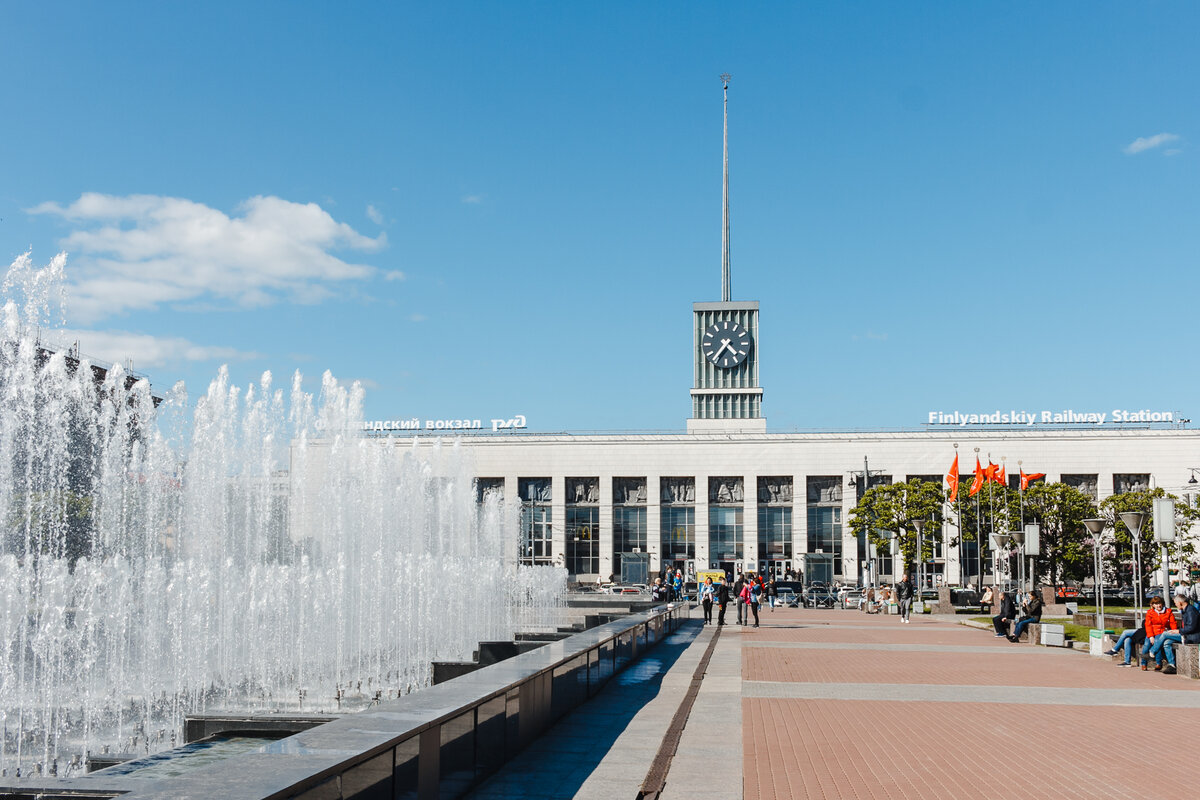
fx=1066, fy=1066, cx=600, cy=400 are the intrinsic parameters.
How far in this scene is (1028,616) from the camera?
27062 millimetres

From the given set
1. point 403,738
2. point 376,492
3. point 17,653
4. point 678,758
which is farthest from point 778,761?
point 376,492

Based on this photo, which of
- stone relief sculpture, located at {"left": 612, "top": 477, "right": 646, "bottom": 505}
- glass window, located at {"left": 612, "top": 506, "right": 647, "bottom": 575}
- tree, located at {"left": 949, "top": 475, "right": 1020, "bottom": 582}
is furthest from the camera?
stone relief sculpture, located at {"left": 612, "top": 477, "right": 646, "bottom": 505}

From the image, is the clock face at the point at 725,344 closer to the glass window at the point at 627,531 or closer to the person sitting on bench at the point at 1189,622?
the glass window at the point at 627,531

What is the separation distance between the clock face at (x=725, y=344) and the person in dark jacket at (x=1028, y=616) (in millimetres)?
71123

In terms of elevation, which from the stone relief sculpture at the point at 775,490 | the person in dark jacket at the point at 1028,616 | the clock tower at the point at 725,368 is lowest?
the person in dark jacket at the point at 1028,616

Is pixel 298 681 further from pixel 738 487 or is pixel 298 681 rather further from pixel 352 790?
pixel 738 487

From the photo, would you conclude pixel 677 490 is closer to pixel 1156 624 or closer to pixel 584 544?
pixel 584 544

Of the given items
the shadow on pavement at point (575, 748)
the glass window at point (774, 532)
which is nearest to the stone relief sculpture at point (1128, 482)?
the glass window at point (774, 532)

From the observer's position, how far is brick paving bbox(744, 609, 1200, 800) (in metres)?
8.82

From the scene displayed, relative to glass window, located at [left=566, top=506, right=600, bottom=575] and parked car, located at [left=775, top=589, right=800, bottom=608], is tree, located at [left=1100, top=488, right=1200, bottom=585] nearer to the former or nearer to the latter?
parked car, located at [left=775, top=589, right=800, bottom=608]

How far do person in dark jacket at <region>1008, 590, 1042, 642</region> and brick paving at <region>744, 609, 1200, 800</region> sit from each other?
4935 millimetres

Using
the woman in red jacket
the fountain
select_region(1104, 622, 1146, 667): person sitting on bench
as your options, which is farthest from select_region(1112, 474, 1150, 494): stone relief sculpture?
the woman in red jacket

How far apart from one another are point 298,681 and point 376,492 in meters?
15.4

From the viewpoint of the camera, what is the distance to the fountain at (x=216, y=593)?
1521 cm
